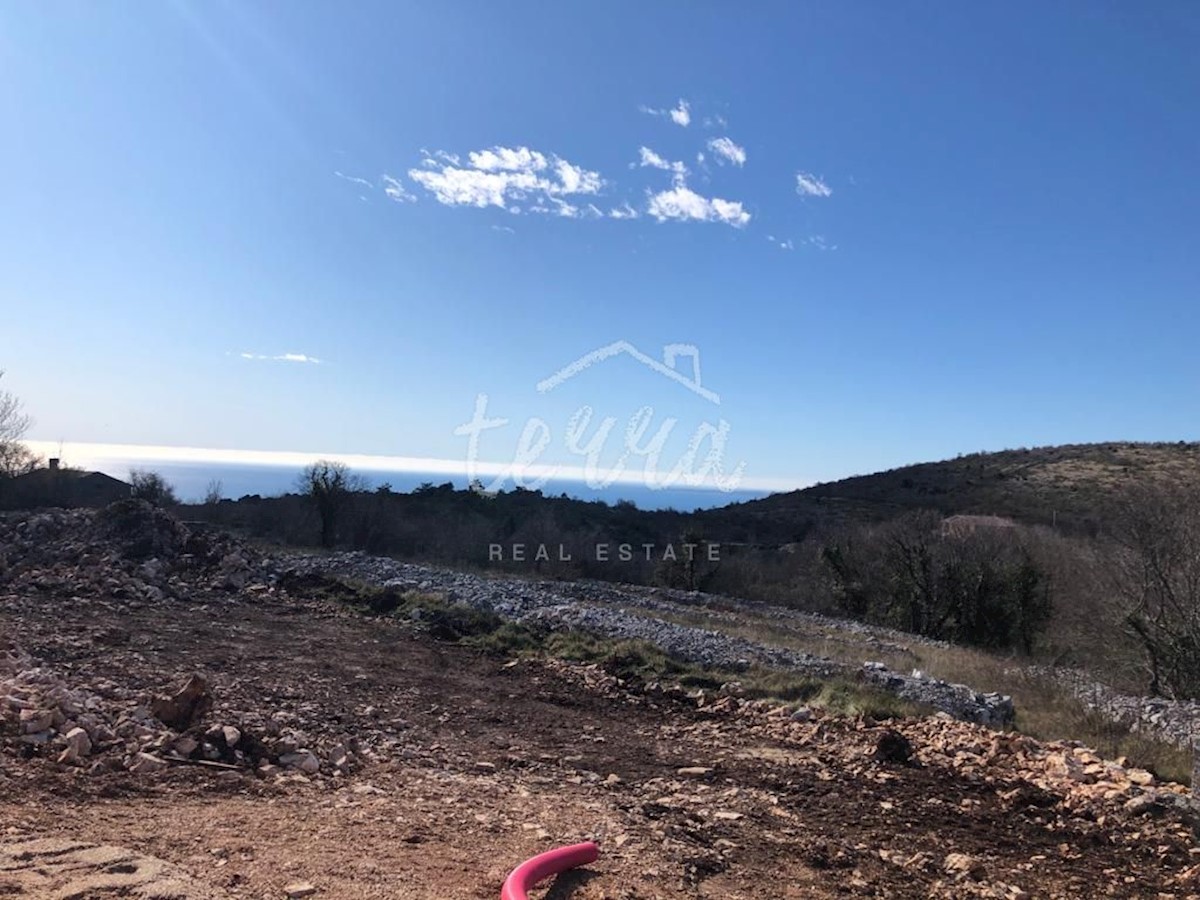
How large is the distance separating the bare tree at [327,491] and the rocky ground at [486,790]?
62.4 ft

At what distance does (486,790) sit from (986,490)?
5360 cm

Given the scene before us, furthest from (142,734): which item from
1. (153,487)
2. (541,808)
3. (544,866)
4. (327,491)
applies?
(153,487)

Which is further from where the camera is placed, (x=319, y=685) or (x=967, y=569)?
(x=967, y=569)

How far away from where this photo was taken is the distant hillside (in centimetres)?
4608

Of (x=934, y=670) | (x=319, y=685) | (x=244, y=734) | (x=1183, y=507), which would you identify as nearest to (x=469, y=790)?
(x=244, y=734)

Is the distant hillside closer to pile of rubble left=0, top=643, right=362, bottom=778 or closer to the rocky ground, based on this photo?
the rocky ground

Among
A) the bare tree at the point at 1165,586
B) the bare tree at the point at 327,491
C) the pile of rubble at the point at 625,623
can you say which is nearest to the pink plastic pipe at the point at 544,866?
the pile of rubble at the point at 625,623

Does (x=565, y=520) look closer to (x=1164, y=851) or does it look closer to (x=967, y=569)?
(x=967, y=569)

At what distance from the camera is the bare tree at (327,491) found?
2939 cm

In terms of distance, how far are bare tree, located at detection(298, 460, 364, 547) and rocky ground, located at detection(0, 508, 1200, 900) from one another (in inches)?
748

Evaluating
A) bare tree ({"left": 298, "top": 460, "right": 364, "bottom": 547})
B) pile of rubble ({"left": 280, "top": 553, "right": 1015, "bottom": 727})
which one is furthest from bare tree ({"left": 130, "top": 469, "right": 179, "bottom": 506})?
pile of rubble ({"left": 280, "top": 553, "right": 1015, "bottom": 727})

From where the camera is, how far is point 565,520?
149 ft

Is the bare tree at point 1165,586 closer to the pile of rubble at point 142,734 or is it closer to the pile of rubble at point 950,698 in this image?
the pile of rubble at point 950,698

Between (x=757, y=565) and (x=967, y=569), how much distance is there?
34.6 ft
